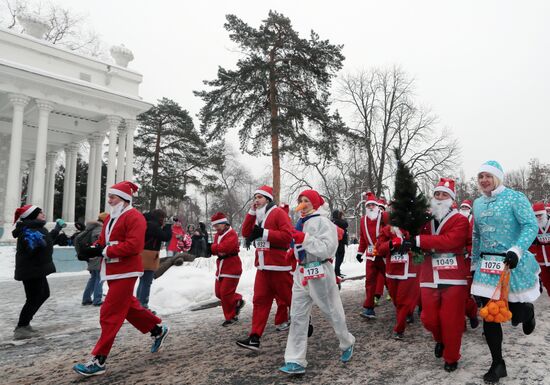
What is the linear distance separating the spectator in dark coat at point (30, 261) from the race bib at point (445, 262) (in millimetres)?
5600

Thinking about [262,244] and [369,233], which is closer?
[262,244]

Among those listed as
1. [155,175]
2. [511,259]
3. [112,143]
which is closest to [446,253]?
[511,259]

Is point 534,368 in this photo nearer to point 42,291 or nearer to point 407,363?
point 407,363

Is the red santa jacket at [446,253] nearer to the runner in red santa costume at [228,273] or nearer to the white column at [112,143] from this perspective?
the runner in red santa costume at [228,273]

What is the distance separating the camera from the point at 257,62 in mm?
20375

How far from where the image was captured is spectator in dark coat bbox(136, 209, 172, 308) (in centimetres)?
768

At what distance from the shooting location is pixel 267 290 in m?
5.21

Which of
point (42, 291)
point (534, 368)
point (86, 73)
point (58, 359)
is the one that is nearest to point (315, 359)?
point (534, 368)

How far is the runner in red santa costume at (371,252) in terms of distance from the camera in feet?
21.1

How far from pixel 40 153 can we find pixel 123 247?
19554mm

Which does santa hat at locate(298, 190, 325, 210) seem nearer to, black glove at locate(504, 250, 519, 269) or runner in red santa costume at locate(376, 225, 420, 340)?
runner in red santa costume at locate(376, 225, 420, 340)

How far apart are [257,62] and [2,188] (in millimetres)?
17868

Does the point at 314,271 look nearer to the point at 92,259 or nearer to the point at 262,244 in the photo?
the point at 262,244

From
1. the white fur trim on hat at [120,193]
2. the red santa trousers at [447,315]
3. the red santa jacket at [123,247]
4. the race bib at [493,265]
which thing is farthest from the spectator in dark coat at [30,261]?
the race bib at [493,265]
